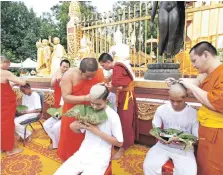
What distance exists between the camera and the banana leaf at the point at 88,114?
1770 millimetres

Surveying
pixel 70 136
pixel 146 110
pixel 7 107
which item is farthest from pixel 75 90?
pixel 7 107

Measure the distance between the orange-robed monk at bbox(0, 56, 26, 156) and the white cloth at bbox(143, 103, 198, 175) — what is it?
230 cm

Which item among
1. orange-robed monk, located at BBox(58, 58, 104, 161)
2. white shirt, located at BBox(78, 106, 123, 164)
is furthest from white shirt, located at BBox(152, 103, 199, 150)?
orange-robed monk, located at BBox(58, 58, 104, 161)

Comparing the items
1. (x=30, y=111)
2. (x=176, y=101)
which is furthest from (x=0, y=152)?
(x=176, y=101)

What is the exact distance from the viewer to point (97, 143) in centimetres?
185

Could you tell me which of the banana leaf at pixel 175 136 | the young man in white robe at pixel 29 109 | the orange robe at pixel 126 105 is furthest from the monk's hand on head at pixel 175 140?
the young man in white robe at pixel 29 109

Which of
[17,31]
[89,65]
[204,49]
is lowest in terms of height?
[89,65]

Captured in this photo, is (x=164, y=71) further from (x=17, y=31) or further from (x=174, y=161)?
(x=17, y=31)

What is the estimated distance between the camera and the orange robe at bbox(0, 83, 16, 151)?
3.31 metres

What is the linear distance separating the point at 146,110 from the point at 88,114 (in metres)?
1.85

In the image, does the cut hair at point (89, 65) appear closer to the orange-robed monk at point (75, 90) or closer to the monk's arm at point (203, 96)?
the orange-robed monk at point (75, 90)

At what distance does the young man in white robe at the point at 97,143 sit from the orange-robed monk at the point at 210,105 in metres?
0.69

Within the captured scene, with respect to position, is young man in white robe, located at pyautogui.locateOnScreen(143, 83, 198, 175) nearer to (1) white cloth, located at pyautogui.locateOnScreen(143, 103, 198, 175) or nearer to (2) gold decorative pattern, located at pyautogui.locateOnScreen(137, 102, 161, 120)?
(1) white cloth, located at pyautogui.locateOnScreen(143, 103, 198, 175)

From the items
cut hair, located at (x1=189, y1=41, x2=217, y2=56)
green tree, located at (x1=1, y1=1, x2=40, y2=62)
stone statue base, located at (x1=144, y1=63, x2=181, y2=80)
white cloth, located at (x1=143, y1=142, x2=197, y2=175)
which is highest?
green tree, located at (x1=1, y1=1, x2=40, y2=62)
